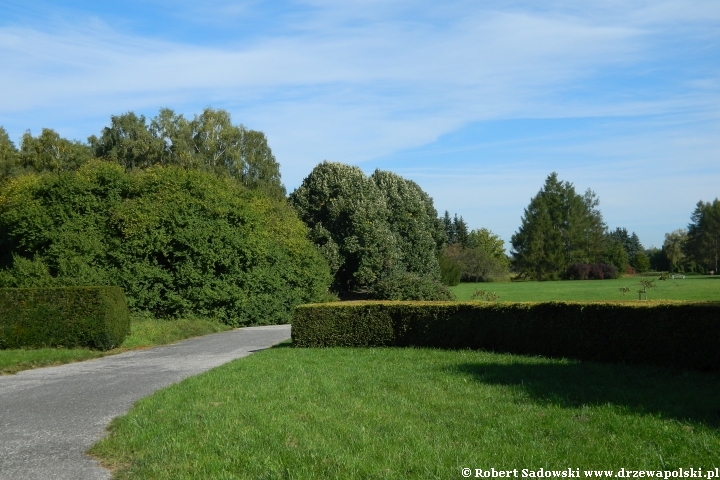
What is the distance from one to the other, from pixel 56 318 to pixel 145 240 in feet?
28.3

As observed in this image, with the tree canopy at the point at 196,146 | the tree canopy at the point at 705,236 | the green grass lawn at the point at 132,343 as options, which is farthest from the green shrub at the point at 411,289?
the tree canopy at the point at 705,236

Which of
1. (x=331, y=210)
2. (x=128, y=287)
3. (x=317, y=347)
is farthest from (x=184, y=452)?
(x=331, y=210)

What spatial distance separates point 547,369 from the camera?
11.3 metres

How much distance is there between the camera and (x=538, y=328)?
13719mm

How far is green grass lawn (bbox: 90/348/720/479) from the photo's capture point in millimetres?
6133

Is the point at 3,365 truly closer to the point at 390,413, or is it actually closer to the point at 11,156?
the point at 390,413

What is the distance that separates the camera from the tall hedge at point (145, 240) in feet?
87.7

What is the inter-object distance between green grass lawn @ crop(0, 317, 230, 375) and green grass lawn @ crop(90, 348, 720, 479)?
681 cm

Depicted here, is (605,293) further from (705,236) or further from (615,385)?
(705,236)

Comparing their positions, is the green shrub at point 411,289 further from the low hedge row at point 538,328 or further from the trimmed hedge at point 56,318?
the trimmed hedge at point 56,318

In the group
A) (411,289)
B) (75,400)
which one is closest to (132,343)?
(75,400)

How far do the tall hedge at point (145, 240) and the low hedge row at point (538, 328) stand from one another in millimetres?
11890

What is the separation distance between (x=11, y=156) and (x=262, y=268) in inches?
978

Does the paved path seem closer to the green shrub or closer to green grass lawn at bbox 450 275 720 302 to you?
the green shrub
